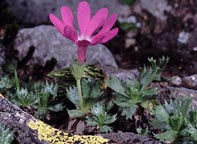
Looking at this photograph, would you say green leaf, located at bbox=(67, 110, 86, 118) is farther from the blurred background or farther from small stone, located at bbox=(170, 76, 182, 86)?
the blurred background

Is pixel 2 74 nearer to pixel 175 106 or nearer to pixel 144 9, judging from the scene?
pixel 175 106

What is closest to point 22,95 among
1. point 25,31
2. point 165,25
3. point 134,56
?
point 25,31

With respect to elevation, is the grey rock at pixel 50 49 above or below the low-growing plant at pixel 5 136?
above

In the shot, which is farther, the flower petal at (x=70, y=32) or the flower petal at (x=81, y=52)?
the flower petal at (x=81, y=52)

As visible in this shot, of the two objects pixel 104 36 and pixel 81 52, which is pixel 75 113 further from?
pixel 104 36

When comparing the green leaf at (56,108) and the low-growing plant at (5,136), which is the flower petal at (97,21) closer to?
the green leaf at (56,108)

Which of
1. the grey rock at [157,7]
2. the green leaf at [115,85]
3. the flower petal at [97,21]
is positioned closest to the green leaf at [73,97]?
the green leaf at [115,85]

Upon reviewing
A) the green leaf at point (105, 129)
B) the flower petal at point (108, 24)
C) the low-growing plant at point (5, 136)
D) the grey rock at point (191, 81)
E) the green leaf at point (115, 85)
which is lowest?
the green leaf at point (105, 129)
